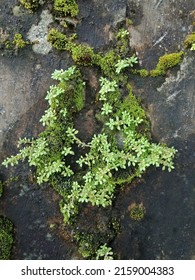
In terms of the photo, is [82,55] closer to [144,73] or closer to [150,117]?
[144,73]

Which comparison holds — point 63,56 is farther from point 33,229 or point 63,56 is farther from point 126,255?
point 126,255

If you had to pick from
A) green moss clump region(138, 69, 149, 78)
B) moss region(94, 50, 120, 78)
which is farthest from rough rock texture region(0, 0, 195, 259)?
moss region(94, 50, 120, 78)

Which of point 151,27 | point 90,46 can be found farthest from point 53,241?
point 151,27

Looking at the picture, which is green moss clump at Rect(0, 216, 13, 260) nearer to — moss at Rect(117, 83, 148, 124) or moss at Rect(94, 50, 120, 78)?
moss at Rect(117, 83, 148, 124)

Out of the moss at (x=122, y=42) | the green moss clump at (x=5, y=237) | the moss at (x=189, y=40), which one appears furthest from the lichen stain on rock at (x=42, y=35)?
the green moss clump at (x=5, y=237)

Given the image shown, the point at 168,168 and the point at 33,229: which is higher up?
the point at 168,168

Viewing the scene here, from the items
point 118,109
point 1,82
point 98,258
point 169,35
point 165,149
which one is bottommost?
point 98,258
